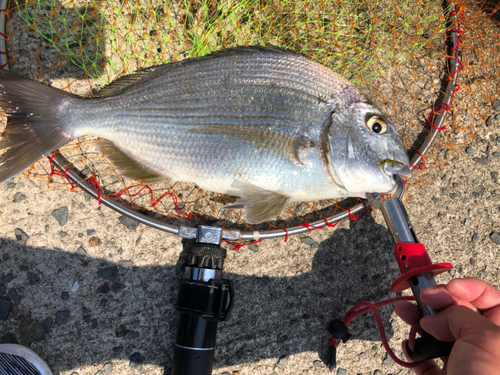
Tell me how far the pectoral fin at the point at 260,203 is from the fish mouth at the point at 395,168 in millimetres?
572

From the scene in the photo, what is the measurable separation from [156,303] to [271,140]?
130 centimetres

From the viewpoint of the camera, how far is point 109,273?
209cm

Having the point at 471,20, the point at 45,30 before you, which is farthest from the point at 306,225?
the point at 45,30

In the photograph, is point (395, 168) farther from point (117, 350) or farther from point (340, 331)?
point (117, 350)

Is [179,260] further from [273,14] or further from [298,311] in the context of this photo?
[273,14]

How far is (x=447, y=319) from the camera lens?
1.33m

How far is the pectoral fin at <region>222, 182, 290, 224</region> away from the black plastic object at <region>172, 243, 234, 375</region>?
31cm

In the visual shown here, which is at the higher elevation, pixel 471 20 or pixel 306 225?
pixel 471 20

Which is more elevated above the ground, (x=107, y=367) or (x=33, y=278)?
(x=33, y=278)

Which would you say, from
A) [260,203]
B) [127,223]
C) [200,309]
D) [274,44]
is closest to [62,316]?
[127,223]

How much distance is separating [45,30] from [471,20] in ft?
10.1

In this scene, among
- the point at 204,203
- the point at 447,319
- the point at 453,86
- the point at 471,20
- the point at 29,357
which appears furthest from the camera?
the point at 471,20

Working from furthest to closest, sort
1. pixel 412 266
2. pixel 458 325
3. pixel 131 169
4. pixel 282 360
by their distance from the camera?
pixel 282 360, pixel 131 169, pixel 412 266, pixel 458 325

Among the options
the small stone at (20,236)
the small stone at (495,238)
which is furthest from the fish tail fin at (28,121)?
the small stone at (495,238)
